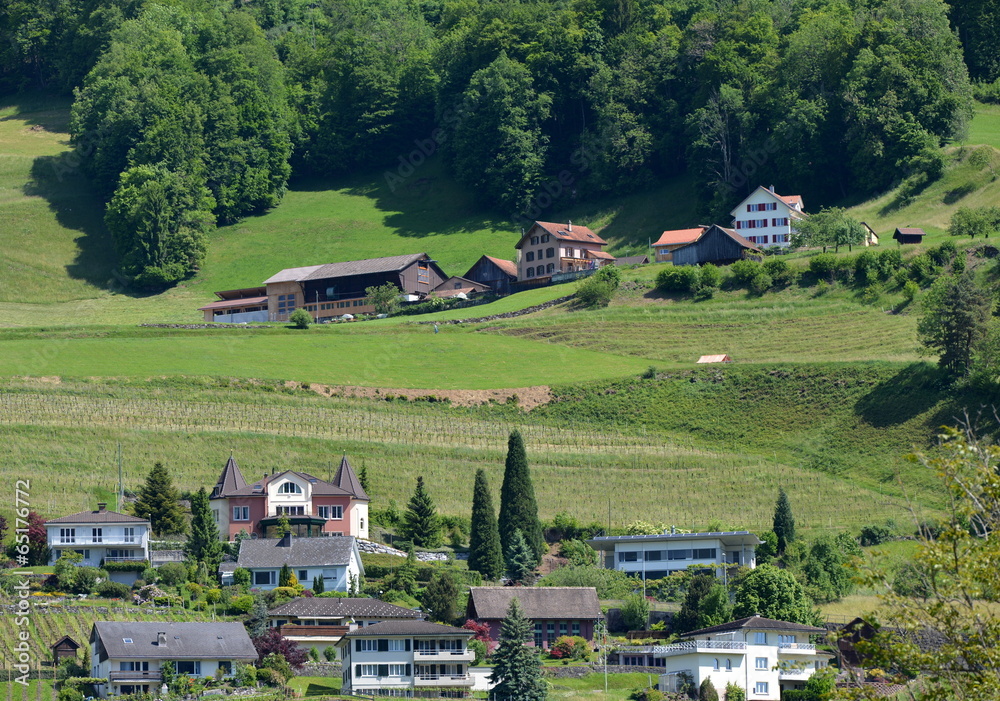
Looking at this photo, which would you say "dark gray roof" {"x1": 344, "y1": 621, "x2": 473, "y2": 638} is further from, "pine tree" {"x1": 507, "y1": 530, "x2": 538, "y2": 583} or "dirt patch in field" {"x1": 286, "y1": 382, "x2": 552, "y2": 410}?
"dirt patch in field" {"x1": 286, "y1": 382, "x2": 552, "y2": 410}

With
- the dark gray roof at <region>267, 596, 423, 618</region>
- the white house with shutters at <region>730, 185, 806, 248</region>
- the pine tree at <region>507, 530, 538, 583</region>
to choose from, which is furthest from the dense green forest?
the dark gray roof at <region>267, 596, 423, 618</region>

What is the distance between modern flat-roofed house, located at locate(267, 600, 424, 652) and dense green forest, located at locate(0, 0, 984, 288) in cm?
8001

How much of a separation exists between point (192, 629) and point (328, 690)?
19.1 feet

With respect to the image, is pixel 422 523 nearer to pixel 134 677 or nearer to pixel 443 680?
pixel 443 680

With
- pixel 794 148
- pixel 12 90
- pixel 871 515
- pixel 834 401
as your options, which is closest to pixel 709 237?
pixel 794 148

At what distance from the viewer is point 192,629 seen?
5900 centimetres

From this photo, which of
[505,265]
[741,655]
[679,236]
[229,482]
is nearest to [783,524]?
[741,655]

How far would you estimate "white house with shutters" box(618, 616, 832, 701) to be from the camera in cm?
5922

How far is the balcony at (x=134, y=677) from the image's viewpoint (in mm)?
55000

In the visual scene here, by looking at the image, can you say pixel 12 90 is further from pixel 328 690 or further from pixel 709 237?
pixel 328 690

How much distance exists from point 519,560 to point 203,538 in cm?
1510

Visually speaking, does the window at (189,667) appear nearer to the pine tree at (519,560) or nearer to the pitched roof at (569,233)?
the pine tree at (519,560)

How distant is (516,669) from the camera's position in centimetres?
5528

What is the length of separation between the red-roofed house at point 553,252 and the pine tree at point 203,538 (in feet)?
213
